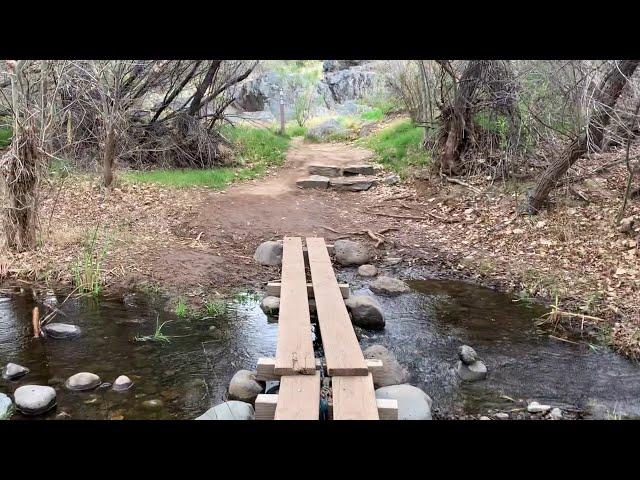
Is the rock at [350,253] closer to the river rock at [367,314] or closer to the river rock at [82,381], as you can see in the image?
the river rock at [367,314]

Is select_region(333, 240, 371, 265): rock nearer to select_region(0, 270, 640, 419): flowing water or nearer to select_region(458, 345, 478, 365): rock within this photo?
select_region(0, 270, 640, 419): flowing water

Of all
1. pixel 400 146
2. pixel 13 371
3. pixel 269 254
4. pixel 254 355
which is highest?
pixel 400 146

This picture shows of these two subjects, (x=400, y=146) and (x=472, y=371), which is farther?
(x=400, y=146)

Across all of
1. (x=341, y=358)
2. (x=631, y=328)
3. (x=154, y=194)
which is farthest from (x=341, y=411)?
(x=154, y=194)

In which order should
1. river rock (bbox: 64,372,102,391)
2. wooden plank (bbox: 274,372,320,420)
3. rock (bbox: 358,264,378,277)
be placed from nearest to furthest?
wooden plank (bbox: 274,372,320,420), river rock (bbox: 64,372,102,391), rock (bbox: 358,264,378,277)

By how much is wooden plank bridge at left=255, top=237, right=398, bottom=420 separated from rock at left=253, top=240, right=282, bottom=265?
171 centimetres

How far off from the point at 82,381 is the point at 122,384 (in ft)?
1.06

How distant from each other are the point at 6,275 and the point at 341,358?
15.5ft

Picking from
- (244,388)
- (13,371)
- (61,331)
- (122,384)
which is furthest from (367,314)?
(13,371)

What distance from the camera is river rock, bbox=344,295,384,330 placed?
5758mm

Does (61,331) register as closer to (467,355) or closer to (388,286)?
(388,286)

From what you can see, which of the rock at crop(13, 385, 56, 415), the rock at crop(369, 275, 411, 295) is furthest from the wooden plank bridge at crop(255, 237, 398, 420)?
the rock at crop(13, 385, 56, 415)

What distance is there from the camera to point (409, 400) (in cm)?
410

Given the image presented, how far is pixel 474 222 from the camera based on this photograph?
8.69m
